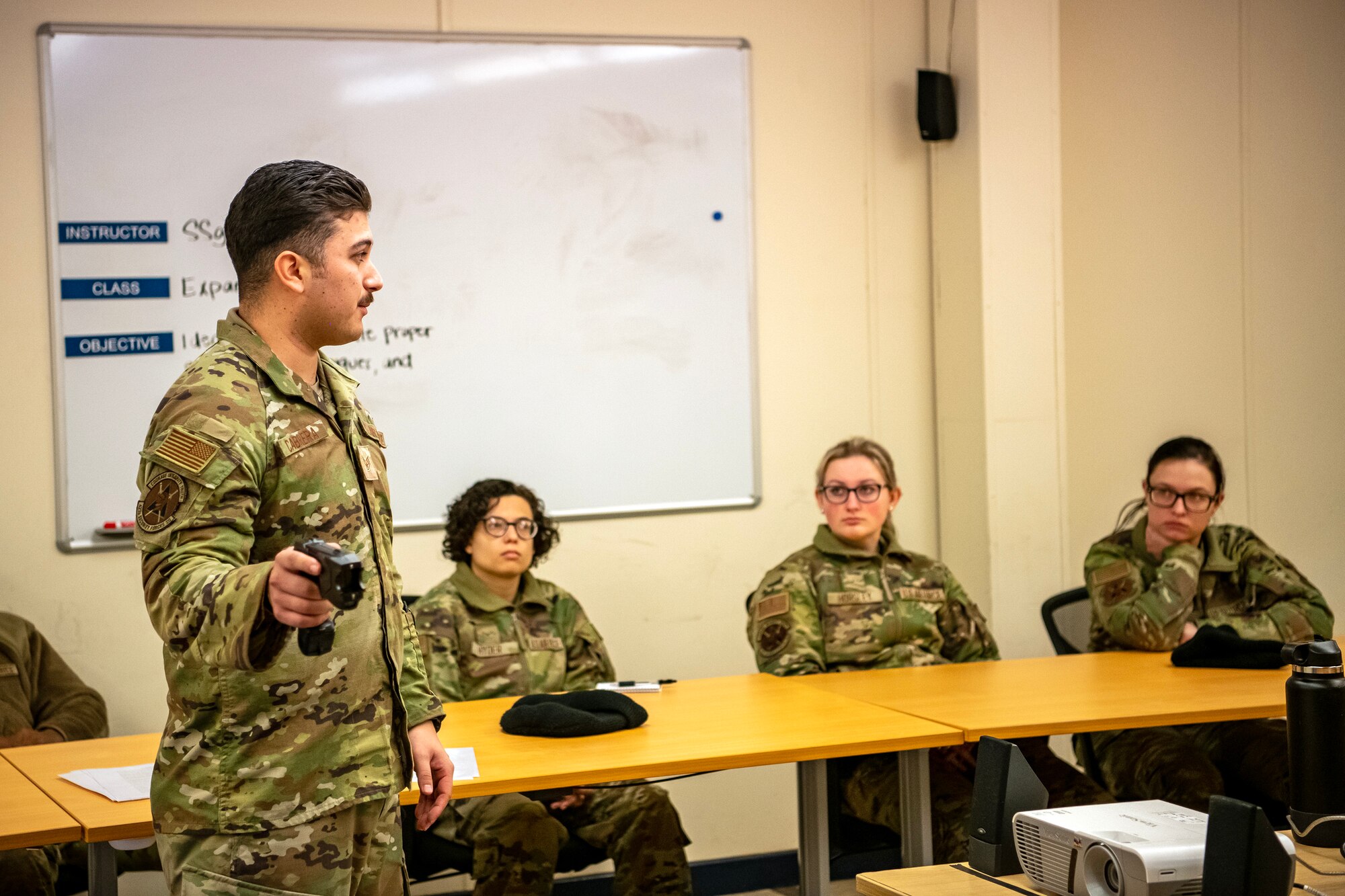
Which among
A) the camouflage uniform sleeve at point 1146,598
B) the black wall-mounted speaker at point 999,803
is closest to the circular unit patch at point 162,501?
the black wall-mounted speaker at point 999,803

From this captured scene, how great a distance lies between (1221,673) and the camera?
3.31 metres

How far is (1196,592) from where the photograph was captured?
378cm

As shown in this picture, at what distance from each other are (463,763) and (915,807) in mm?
977

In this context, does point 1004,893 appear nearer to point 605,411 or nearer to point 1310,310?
point 605,411

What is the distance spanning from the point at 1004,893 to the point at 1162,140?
3600 millimetres

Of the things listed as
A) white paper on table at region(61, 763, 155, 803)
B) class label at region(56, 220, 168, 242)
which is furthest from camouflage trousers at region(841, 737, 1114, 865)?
class label at region(56, 220, 168, 242)

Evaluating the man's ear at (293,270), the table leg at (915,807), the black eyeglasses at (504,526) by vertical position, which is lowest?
the table leg at (915,807)

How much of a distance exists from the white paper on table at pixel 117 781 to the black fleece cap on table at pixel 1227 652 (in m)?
2.45

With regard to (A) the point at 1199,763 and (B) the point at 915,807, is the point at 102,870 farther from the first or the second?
(A) the point at 1199,763

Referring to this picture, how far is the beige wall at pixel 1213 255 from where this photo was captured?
4668 millimetres

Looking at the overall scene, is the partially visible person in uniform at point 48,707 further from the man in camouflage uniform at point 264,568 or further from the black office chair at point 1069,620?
the black office chair at point 1069,620

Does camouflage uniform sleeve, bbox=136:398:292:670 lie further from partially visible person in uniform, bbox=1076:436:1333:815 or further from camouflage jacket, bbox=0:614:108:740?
partially visible person in uniform, bbox=1076:436:1333:815

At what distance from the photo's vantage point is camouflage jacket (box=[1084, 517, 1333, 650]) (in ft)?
12.0

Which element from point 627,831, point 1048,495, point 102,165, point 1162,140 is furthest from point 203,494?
point 1162,140
